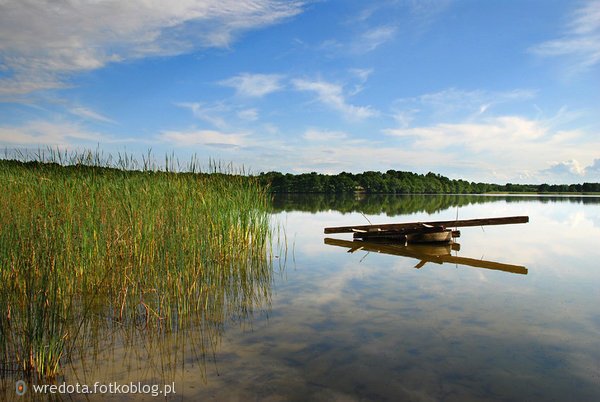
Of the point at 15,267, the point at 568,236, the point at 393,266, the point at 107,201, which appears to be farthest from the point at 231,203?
the point at 568,236

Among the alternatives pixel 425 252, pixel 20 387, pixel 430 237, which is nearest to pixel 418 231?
pixel 430 237

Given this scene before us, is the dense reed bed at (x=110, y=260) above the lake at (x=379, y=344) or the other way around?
above

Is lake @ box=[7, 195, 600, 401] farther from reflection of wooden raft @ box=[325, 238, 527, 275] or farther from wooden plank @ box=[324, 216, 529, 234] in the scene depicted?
wooden plank @ box=[324, 216, 529, 234]

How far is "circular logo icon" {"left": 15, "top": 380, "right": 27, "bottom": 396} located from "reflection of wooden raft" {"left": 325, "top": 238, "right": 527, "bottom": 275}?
28.9ft

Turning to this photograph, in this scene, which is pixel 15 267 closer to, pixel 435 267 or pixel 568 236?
pixel 435 267

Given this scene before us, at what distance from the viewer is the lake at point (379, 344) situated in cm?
425

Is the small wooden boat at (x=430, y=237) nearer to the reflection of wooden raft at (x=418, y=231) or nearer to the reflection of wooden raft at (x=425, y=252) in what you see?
the reflection of wooden raft at (x=418, y=231)

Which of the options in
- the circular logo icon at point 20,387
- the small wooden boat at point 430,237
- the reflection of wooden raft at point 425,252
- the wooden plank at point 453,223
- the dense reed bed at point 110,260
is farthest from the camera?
the wooden plank at point 453,223

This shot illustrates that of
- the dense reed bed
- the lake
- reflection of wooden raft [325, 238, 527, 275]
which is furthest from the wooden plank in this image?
the dense reed bed

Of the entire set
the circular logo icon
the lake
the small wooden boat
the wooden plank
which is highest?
the wooden plank

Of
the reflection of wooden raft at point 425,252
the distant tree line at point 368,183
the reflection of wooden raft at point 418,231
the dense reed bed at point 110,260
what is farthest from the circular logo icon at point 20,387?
the distant tree line at point 368,183

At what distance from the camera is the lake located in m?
4.25

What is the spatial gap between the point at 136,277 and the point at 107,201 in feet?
5.96

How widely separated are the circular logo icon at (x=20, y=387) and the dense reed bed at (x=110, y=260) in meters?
0.13
